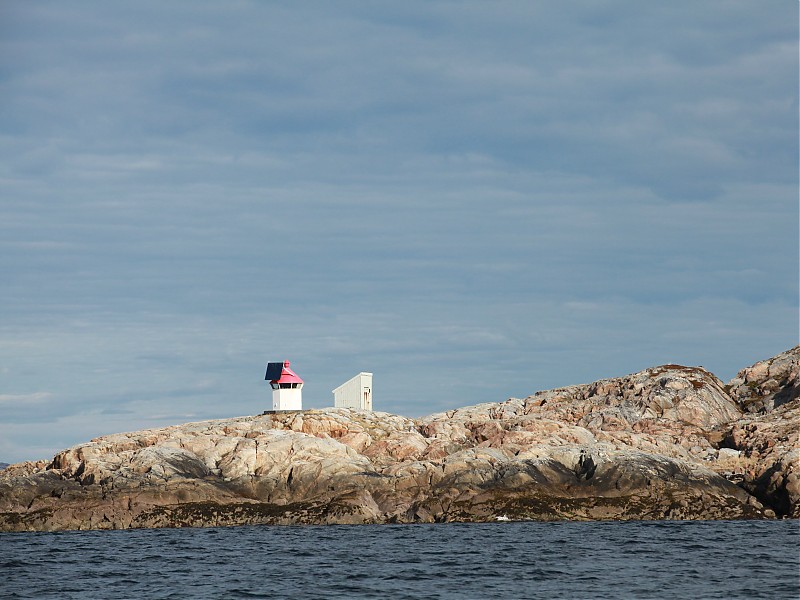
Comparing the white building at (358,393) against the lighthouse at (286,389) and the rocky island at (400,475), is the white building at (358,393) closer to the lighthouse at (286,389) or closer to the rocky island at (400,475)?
the lighthouse at (286,389)

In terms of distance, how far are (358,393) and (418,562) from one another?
4518 cm

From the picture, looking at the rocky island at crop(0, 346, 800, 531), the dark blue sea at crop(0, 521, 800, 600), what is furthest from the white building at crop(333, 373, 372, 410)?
the dark blue sea at crop(0, 521, 800, 600)

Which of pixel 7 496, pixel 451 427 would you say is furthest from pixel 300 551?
pixel 451 427

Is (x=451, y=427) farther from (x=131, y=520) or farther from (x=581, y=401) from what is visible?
(x=131, y=520)

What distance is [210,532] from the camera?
55.7 meters

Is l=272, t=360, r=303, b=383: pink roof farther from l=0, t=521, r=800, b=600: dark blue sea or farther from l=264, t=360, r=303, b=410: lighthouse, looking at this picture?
l=0, t=521, r=800, b=600: dark blue sea

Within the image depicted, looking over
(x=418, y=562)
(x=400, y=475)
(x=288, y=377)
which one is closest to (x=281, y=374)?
(x=288, y=377)

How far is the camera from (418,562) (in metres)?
41.2

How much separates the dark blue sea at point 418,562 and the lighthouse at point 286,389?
28.2 m

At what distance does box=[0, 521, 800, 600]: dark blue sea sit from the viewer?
115 feet

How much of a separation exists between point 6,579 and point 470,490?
29974 mm

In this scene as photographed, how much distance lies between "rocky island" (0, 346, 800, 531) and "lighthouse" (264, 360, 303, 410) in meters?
7.44

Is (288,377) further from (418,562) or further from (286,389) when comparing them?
(418,562)

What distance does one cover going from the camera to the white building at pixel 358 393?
85.9 metres
